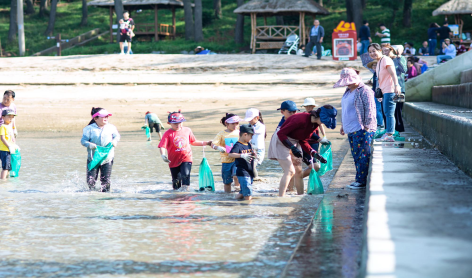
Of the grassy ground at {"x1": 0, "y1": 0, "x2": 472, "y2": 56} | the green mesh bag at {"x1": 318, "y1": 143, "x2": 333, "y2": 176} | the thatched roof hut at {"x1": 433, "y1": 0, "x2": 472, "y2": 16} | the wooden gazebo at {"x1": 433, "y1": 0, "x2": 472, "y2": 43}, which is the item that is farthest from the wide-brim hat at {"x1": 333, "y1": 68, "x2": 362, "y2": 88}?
the grassy ground at {"x1": 0, "y1": 0, "x2": 472, "y2": 56}

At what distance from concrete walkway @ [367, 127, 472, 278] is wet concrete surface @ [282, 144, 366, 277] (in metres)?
0.57

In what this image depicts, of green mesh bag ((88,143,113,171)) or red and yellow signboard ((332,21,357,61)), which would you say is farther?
red and yellow signboard ((332,21,357,61))

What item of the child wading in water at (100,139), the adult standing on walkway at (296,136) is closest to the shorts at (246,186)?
the adult standing on walkway at (296,136)

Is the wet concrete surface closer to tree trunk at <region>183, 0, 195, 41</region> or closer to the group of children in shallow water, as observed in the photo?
the group of children in shallow water

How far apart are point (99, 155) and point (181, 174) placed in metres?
1.22

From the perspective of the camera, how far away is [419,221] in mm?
4113

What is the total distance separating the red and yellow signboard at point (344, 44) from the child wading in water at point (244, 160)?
18571 millimetres

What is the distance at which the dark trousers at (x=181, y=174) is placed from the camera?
9.25 meters

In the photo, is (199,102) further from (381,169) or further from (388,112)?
(381,169)

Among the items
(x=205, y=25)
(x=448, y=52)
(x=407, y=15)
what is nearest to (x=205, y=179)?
(x=448, y=52)

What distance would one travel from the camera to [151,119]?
15984 mm

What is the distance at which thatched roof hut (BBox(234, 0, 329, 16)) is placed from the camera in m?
33.2

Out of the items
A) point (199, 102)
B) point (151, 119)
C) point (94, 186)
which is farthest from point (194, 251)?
point (199, 102)

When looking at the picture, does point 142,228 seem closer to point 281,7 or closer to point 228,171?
point 228,171
